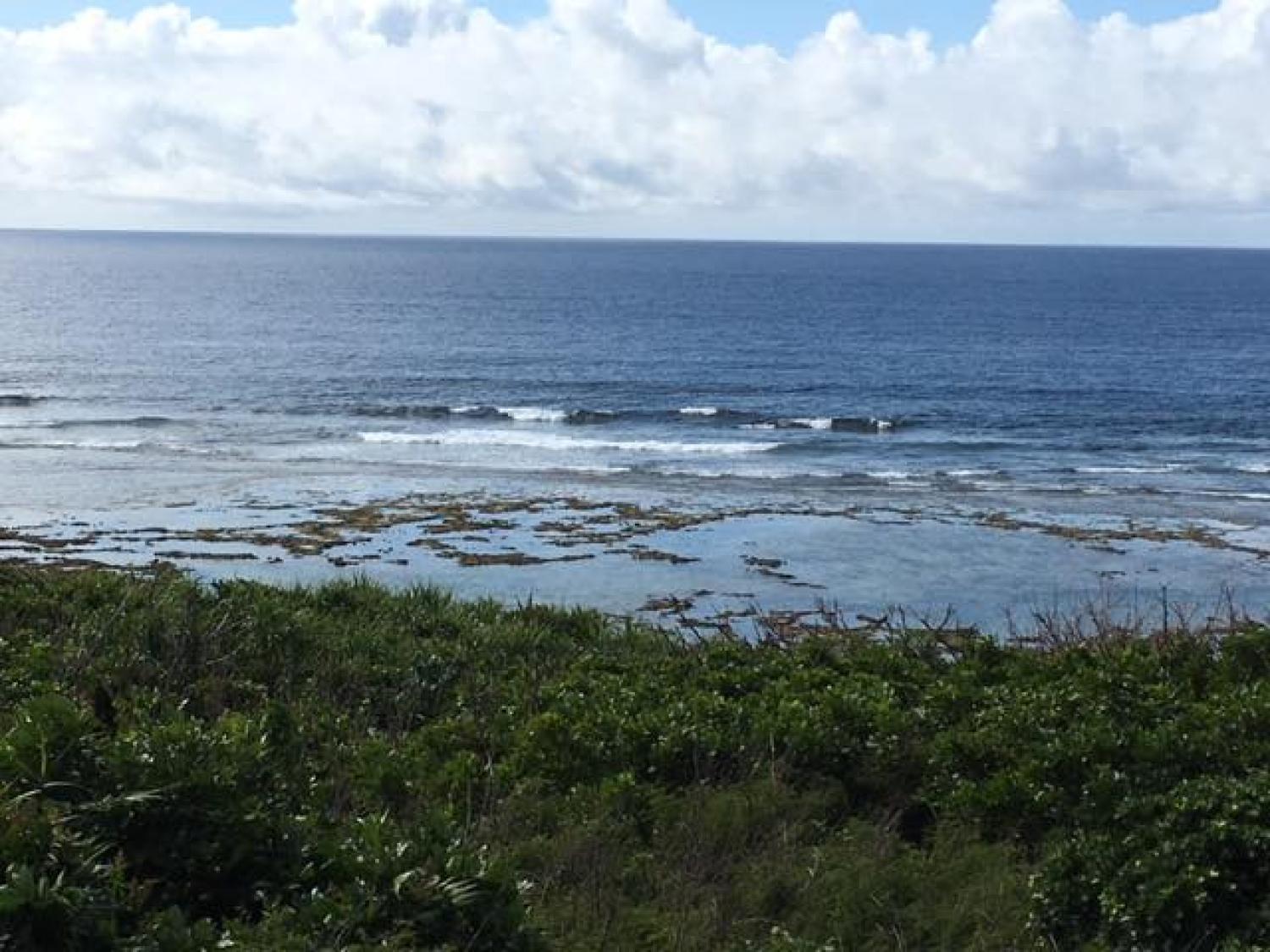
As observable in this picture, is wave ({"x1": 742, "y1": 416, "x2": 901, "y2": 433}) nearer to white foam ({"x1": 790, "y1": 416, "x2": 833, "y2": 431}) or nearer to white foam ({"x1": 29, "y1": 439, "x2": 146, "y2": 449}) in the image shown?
white foam ({"x1": 790, "y1": 416, "x2": 833, "y2": 431})

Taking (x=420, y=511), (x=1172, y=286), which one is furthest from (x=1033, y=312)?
(x=420, y=511)

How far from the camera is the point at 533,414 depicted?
61.9 m

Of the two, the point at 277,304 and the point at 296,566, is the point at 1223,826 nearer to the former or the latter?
the point at 296,566

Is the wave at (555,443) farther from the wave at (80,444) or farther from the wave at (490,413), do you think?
the wave at (80,444)

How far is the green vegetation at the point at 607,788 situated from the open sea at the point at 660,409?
18.4m

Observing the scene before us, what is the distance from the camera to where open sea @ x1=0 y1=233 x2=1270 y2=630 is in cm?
4425

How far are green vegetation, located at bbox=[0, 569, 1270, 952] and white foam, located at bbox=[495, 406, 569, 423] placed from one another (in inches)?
1751

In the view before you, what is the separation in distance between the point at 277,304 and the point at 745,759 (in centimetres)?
11677

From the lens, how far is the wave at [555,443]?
53.0 m

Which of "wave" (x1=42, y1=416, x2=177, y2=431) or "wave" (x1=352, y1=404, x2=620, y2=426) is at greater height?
"wave" (x1=352, y1=404, x2=620, y2=426)

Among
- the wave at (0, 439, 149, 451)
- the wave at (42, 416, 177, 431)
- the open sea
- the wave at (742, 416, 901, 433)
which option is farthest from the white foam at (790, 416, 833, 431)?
the wave at (0, 439, 149, 451)

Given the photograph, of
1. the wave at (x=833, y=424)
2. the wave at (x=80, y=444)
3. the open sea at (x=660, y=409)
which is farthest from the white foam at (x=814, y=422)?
the wave at (x=80, y=444)

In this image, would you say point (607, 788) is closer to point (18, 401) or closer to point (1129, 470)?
point (1129, 470)

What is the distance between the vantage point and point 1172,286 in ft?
550
